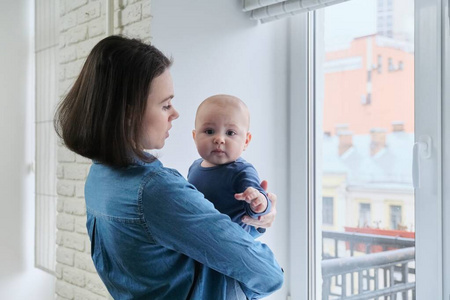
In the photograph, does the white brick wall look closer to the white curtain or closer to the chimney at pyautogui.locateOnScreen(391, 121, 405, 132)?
the white curtain

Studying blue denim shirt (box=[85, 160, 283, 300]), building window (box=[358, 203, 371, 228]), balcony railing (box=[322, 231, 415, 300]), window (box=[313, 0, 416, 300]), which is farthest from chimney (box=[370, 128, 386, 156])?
blue denim shirt (box=[85, 160, 283, 300])

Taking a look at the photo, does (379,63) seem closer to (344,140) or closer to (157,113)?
(344,140)

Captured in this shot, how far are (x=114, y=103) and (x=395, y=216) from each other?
3.99 feet

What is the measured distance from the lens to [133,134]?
1.09 metres

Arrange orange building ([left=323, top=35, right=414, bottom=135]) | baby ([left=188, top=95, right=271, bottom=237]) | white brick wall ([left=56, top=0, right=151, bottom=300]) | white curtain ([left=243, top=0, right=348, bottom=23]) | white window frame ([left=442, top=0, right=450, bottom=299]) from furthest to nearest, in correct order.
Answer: white brick wall ([left=56, top=0, right=151, bottom=300])
white curtain ([left=243, top=0, right=348, bottom=23])
orange building ([left=323, top=35, right=414, bottom=135])
white window frame ([left=442, top=0, right=450, bottom=299])
baby ([left=188, top=95, right=271, bottom=237])

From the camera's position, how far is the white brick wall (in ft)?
7.49

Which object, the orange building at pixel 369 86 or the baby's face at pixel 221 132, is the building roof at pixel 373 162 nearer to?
the orange building at pixel 369 86

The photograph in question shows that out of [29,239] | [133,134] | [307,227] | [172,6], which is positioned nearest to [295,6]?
[172,6]

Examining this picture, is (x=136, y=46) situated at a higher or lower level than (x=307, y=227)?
higher

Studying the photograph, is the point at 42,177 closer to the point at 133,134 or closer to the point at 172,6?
the point at 172,6

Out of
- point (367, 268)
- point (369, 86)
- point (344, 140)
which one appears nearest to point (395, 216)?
point (367, 268)

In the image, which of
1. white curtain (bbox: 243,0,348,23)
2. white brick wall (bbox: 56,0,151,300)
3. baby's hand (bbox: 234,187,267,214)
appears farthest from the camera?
white brick wall (bbox: 56,0,151,300)

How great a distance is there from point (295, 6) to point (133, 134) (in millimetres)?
1176

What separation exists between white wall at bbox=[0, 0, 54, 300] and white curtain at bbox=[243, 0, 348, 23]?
1.70 m
